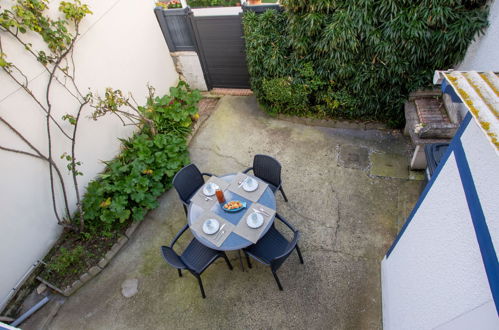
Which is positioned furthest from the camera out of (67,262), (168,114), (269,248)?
(168,114)

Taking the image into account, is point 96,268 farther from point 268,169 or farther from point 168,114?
point 168,114

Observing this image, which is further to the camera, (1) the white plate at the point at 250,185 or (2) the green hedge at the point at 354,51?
(2) the green hedge at the point at 354,51

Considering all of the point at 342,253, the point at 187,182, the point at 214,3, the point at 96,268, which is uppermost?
the point at 214,3

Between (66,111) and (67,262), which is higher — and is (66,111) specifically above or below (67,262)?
above

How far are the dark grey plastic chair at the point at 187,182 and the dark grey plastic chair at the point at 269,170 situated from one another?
803 millimetres

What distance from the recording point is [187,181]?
4523 millimetres

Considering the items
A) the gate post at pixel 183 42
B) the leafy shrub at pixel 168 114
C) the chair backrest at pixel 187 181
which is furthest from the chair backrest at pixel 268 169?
the gate post at pixel 183 42

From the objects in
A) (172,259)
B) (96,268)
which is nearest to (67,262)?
(96,268)

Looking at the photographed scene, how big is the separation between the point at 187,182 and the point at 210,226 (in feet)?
3.52

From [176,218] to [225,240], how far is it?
1730 millimetres

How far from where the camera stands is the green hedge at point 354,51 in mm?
4426

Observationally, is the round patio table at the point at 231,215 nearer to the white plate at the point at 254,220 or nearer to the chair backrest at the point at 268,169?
the white plate at the point at 254,220

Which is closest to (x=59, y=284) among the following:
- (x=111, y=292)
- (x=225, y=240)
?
(x=111, y=292)

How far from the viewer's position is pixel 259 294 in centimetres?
399
